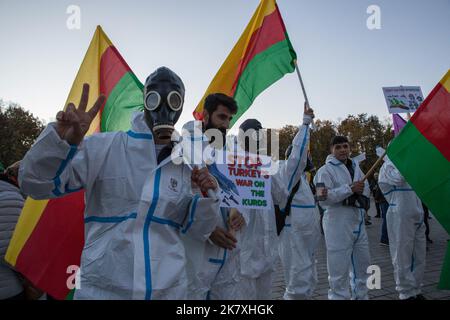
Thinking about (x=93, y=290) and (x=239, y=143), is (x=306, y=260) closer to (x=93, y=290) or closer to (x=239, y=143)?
(x=239, y=143)

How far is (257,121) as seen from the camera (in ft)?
13.8

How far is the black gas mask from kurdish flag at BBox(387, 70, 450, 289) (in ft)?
9.81

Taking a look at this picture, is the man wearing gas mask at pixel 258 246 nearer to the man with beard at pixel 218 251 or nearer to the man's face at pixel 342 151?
the man with beard at pixel 218 251

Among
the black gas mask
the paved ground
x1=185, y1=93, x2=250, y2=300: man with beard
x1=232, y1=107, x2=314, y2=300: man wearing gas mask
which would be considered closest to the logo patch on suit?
the black gas mask

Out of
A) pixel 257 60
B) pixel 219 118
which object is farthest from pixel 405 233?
pixel 219 118

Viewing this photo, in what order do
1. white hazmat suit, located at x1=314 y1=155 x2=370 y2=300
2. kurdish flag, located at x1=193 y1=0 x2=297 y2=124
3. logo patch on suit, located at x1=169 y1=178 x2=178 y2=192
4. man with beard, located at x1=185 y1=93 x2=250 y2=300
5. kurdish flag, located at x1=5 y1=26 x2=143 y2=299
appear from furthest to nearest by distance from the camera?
white hazmat suit, located at x1=314 y1=155 x2=370 y2=300, kurdish flag, located at x1=193 y1=0 x2=297 y2=124, kurdish flag, located at x1=5 y1=26 x2=143 y2=299, man with beard, located at x1=185 y1=93 x2=250 y2=300, logo patch on suit, located at x1=169 y1=178 x2=178 y2=192

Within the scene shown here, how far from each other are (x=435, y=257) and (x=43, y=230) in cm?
763

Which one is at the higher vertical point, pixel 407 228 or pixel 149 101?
pixel 149 101

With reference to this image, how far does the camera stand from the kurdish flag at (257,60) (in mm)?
4598

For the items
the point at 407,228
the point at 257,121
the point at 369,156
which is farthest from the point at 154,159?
the point at 369,156

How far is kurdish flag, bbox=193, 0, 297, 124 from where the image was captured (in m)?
4.60

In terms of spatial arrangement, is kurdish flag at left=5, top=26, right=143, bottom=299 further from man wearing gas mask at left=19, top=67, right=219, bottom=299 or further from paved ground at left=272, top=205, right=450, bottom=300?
paved ground at left=272, top=205, right=450, bottom=300

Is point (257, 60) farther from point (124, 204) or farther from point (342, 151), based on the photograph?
point (124, 204)

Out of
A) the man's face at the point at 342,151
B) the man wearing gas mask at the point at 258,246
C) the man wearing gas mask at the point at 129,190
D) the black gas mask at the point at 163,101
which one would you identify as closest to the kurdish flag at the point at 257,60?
the man wearing gas mask at the point at 258,246
